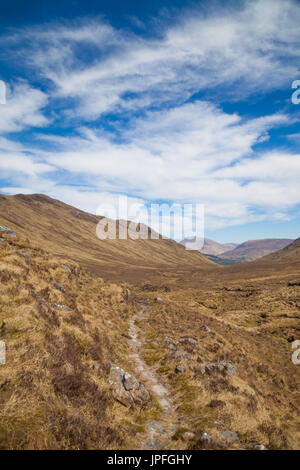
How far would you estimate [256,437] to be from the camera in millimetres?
8531

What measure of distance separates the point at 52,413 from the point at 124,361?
8.12 m

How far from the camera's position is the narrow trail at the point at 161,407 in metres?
7.92

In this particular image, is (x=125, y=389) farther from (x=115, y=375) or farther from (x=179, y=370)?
(x=179, y=370)

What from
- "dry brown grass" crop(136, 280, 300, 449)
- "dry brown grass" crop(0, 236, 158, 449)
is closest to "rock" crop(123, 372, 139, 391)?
"dry brown grass" crop(0, 236, 158, 449)

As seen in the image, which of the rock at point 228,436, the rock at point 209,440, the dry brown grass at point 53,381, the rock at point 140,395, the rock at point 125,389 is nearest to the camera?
the dry brown grass at point 53,381

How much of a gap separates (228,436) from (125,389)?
14.8ft

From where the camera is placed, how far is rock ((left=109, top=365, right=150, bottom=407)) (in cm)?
986

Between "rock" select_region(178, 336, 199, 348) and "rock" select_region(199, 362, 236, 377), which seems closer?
"rock" select_region(199, 362, 236, 377)

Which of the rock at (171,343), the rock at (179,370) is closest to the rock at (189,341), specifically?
the rock at (171,343)

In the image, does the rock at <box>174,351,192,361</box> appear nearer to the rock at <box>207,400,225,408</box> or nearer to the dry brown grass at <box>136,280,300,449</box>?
the dry brown grass at <box>136,280,300,449</box>

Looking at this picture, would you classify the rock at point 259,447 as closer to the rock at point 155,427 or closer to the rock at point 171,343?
the rock at point 155,427

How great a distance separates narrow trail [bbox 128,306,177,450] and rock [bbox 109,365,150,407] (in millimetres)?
1051

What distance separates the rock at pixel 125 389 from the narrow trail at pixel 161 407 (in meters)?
1.05

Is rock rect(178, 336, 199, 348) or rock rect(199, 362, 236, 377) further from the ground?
rock rect(199, 362, 236, 377)
